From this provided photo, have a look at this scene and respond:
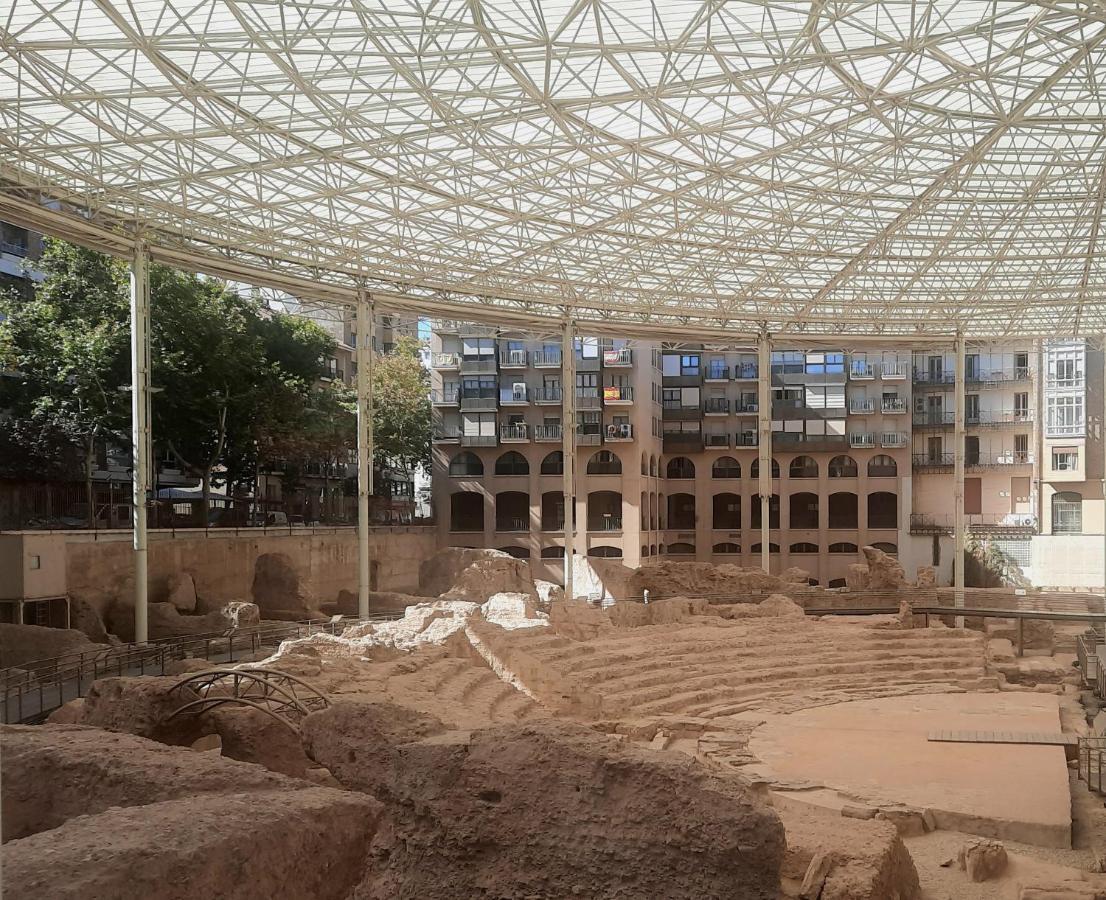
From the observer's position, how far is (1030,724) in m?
23.6

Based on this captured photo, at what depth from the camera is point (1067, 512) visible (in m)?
56.7

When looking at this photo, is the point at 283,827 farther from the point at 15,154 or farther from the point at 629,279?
the point at 629,279

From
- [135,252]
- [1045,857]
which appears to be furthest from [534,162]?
[1045,857]

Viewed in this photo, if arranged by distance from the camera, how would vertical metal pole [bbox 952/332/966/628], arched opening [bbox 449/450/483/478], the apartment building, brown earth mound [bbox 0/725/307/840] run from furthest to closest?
arched opening [bbox 449/450/483/478] → the apartment building → vertical metal pole [bbox 952/332/966/628] → brown earth mound [bbox 0/725/307/840]

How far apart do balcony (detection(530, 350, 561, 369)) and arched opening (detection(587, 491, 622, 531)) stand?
24.2ft

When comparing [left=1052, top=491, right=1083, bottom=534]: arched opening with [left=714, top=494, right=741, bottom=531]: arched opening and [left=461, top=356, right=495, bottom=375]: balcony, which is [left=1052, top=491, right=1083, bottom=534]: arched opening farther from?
[left=461, top=356, right=495, bottom=375]: balcony

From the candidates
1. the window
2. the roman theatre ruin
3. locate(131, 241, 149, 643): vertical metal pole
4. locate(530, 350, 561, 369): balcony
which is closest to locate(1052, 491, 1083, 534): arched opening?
the window

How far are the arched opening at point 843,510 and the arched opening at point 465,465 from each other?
20342 mm

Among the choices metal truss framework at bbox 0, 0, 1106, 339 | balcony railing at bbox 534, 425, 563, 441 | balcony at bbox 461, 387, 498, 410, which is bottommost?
balcony railing at bbox 534, 425, 563, 441

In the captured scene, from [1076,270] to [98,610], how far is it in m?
34.6

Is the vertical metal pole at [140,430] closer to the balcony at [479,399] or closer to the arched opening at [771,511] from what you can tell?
the balcony at [479,399]

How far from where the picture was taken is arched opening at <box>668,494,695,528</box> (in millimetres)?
63938

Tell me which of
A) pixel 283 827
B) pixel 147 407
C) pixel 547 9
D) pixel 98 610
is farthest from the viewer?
pixel 98 610

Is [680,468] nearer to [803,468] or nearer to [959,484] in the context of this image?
[803,468]
